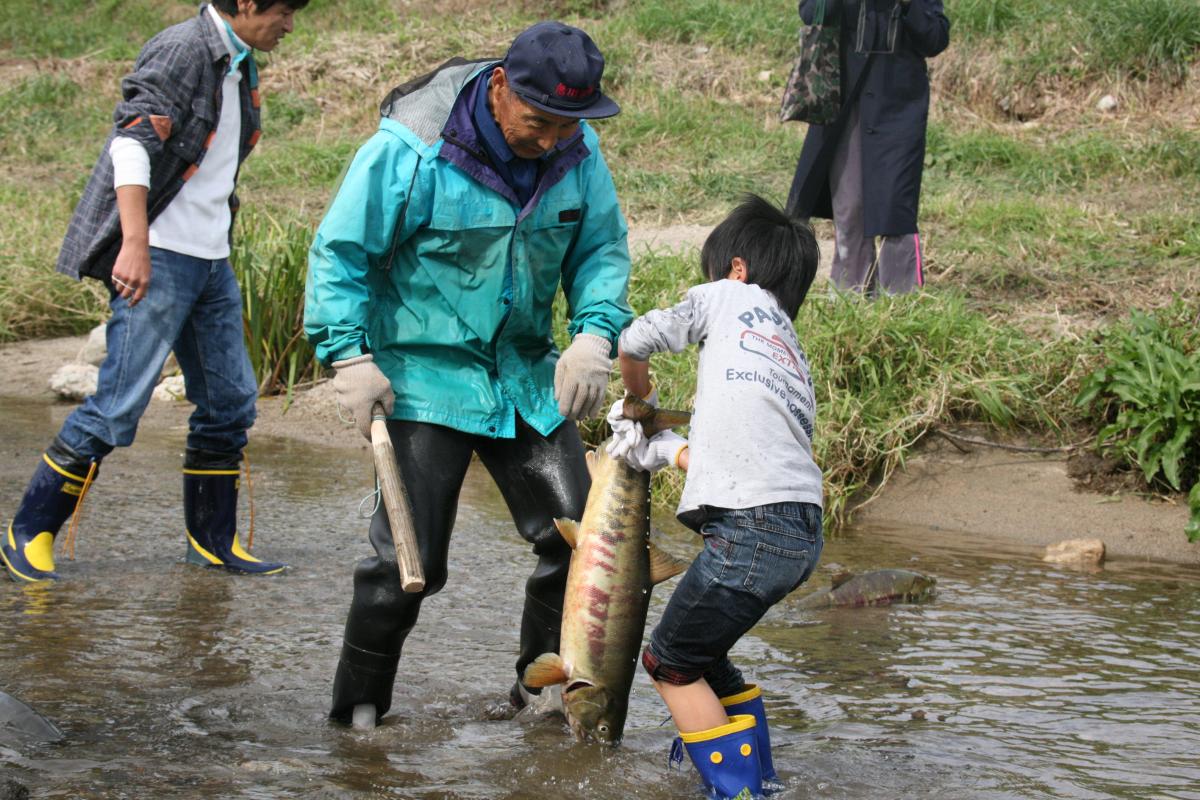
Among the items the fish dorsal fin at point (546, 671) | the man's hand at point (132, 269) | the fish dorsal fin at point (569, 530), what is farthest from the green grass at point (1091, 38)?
the fish dorsal fin at point (546, 671)

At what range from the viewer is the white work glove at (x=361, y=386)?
11.3 ft

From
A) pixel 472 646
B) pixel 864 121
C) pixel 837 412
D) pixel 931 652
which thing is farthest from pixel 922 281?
pixel 472 646

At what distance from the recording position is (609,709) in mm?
3680

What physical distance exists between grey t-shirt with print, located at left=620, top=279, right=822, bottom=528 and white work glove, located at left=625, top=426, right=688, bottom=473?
11 cm

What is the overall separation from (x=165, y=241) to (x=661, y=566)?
2174 mm

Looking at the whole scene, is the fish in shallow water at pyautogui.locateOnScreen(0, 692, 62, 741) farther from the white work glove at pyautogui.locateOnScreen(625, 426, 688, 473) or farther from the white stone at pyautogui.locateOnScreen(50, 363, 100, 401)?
the white stone at pyautogui.locateOnScreen(50, 363, 100, 401)

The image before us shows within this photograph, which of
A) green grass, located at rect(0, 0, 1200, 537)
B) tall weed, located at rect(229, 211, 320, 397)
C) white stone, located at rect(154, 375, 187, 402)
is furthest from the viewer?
A: white stone, located at rect(154, 375, 187, 402)

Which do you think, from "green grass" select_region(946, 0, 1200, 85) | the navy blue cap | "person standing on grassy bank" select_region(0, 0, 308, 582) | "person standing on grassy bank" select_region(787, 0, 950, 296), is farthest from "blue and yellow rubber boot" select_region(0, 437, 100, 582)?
"green grass" select_region(946, 0, 1200, 85)

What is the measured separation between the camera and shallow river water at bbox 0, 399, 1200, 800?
3629 millimetres

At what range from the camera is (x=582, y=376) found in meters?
3.59

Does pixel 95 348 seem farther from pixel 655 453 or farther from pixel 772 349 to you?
pixel 772 349

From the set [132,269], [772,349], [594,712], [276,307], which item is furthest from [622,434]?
[276,307]

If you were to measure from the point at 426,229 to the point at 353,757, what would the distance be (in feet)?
4.31

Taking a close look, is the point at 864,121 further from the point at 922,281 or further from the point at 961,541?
the point at 961,541
